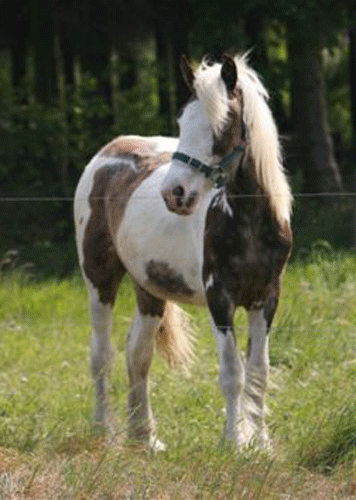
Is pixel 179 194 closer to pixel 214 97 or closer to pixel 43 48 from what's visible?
pixel 214 97

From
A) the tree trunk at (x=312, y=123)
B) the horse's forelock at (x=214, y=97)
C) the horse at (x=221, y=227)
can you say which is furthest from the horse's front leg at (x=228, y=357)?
the tree trunk at (x=312, y=123)

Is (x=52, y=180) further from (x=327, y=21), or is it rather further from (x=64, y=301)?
(x=64, y=301)

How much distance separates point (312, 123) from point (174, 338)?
39.6 feet

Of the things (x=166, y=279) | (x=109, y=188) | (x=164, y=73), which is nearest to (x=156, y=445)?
(x=166, y=279)

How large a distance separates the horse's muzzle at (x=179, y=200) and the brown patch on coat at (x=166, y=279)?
110 cm

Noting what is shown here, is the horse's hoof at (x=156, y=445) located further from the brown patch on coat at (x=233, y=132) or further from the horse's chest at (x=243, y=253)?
the brown patch on coat at (x=233, y=132)

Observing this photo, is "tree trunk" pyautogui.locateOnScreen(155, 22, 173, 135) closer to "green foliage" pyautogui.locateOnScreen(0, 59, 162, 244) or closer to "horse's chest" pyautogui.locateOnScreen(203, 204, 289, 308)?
"green foliage" pyautogui.locateOnScreen(0, 59, 162, 244)

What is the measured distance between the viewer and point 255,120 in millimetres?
7820

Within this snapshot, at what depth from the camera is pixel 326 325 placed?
11086 mm

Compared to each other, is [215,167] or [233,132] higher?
[233,132]

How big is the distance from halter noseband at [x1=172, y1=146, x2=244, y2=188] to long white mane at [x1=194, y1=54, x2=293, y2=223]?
131 mm

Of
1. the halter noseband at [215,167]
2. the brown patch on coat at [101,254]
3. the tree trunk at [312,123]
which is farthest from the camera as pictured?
the tree trunk at [312,123]

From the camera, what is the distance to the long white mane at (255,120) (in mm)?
7602

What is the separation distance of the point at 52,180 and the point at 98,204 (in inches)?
477
